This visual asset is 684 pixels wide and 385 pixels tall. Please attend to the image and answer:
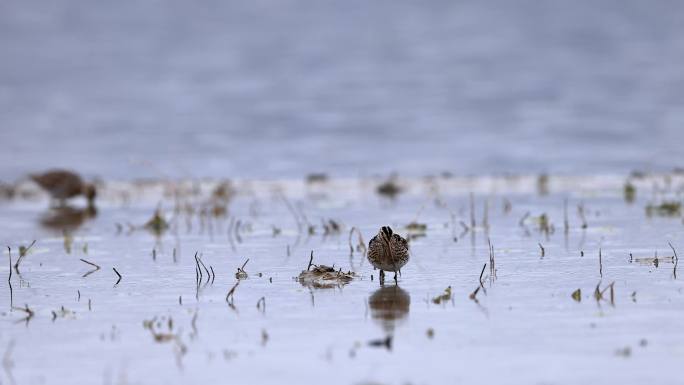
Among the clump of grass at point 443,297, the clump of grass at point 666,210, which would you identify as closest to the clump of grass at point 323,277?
the clump of grass at point 443,297

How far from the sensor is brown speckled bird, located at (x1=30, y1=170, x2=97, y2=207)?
20.9 metres

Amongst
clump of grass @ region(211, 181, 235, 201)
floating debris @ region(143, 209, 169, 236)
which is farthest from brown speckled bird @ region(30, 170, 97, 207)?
floating debris @ region(143, 209, 169, 236)

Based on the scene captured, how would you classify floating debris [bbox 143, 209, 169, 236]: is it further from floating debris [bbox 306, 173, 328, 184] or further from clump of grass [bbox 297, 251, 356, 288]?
floating debris [bbox 306, 173, 328, 184]

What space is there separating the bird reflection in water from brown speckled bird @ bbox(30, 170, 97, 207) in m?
0.63

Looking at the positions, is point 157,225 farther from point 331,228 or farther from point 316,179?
point 316,179

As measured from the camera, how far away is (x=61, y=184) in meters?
21.0

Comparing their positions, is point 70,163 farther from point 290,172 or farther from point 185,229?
point 185,229

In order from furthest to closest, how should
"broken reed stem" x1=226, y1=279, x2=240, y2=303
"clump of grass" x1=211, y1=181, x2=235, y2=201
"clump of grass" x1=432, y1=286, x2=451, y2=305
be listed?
1. "clump of grass" x1=211, y1=181, x2=235, y2=201
2. "broken reed stem" x1=226, y1=279, x2=240, y2=303
3. "clump of grass" x1=432, y1=286, x2=451, y2=305

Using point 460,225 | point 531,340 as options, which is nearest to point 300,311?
point 531,340

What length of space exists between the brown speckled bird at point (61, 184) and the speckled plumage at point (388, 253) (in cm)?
1368

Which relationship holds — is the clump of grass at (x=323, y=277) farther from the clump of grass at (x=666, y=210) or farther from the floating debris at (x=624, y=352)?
the clump of grass at (x=666, y=210)

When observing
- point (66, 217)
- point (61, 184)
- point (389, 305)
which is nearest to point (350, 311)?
point (389, 305)

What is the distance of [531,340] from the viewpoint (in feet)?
18.4

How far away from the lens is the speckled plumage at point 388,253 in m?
7.98
